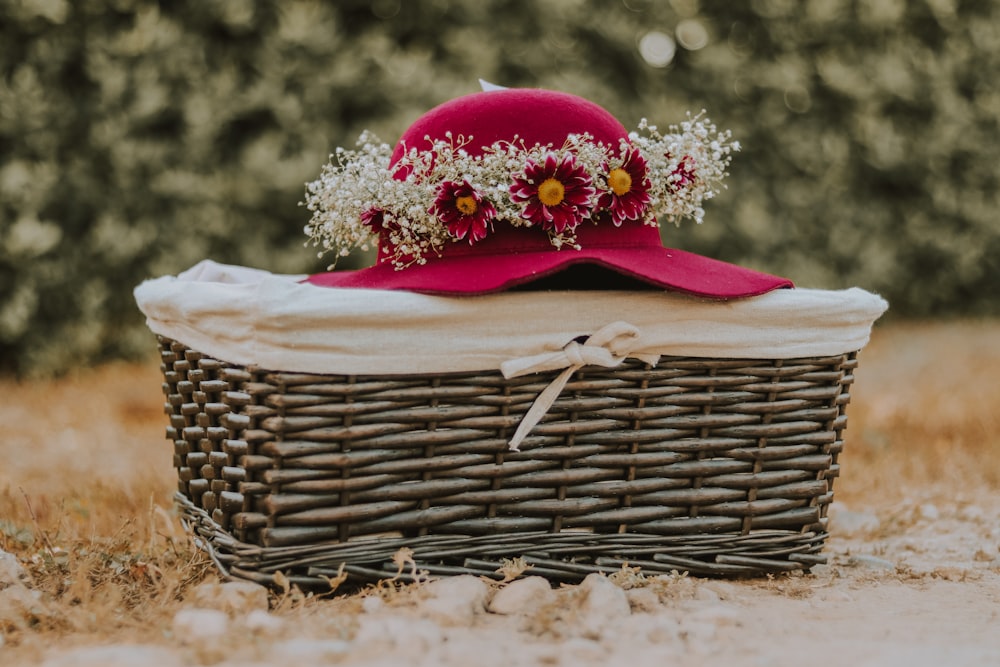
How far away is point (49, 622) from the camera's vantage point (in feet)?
5.34

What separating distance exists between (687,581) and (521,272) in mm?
596

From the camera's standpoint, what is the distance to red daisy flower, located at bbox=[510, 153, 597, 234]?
1.83 m

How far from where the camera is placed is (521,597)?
1651 mm

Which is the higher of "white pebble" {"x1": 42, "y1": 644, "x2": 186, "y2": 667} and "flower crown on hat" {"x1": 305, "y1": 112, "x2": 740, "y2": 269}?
"flower crown on hat" {"x1": 305, "y1": 112, "x2": 740, "y2": 269}

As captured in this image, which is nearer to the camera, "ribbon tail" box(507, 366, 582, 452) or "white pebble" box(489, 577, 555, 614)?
"white pebble" box(489, 577, 555, 614)

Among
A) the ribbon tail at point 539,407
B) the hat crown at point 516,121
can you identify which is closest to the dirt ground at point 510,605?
the ribbon tail at point 539,407

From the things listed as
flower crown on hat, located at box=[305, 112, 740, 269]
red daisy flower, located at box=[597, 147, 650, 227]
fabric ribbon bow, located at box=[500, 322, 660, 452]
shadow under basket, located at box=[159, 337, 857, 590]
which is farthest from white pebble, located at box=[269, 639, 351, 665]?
red daisy flower, located at box=[597, 147, 650, 227]

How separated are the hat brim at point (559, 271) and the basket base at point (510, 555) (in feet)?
1.37

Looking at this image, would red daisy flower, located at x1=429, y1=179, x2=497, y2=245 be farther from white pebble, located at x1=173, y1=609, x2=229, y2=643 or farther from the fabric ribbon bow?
white pebble, located at x1=173, y1=609, x2=229, y2=643

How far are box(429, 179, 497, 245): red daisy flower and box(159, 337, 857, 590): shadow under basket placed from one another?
0.88ft

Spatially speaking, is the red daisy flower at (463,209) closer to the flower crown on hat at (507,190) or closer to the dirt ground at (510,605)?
the flower crown on hat at (507,190)

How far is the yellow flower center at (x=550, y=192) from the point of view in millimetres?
1827

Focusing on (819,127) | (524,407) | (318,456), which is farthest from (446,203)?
(819,127)

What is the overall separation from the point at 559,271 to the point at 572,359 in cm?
15
